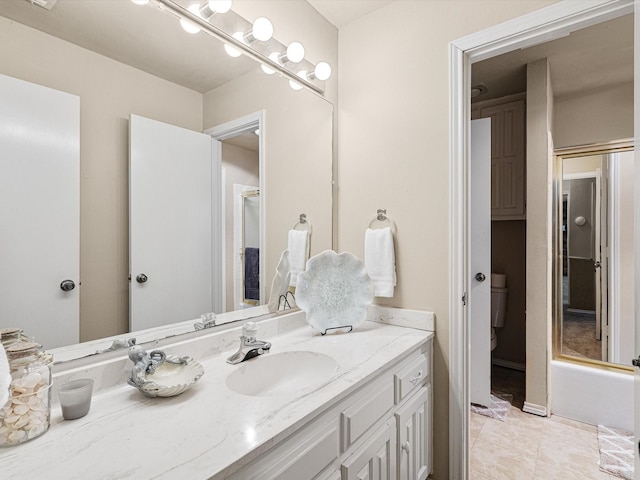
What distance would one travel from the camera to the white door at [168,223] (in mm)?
1084

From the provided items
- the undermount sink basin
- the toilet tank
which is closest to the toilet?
the toilet tank

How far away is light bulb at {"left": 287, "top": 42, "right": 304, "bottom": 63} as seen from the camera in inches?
60.4

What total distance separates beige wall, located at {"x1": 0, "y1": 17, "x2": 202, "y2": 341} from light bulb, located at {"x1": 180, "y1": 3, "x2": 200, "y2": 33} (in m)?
0.26

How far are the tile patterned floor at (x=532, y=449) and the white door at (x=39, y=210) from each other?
194 cm

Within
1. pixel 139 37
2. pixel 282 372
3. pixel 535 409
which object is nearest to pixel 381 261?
pixel 282 372

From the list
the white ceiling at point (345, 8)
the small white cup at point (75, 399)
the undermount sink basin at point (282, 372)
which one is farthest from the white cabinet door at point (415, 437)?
the white ceiling at point (345, 8)

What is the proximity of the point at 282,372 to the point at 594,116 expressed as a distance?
287 centimetres

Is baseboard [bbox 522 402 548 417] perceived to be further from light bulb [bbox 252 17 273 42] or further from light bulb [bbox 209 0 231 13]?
light bulb [bbox 209 0 231 13]

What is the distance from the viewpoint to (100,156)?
3.29 feet

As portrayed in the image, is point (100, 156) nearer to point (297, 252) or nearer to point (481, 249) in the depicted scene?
point (297, 252)

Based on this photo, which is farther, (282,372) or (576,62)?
(576,62)

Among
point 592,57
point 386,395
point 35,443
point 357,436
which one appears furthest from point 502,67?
point 35,443

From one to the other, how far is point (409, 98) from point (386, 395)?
131 cm

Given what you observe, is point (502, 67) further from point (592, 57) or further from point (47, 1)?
point (47, 1)
